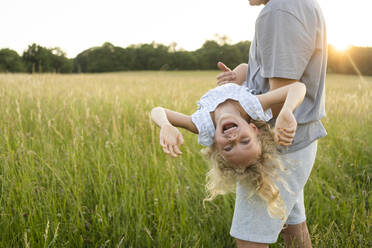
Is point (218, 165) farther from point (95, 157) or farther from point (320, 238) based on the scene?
point (95, 157)

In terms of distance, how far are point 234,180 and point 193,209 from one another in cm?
97

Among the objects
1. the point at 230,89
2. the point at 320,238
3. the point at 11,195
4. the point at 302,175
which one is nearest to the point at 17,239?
the point at 11,195

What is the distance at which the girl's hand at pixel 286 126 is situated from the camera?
1031 mm

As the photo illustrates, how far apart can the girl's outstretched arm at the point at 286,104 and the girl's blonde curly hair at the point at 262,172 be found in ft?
0.39

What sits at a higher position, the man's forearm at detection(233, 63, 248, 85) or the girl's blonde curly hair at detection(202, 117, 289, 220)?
the man's forearm at detection(233, 63, 248, 85)

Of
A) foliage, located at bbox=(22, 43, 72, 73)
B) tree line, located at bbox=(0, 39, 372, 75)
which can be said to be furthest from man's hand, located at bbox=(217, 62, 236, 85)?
tree line, located at bbox=(0, 39, 372, 75)

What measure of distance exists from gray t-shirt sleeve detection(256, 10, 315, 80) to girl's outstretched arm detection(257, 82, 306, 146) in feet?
0.20

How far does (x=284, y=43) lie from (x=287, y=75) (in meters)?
0.12

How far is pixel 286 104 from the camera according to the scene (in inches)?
42.0

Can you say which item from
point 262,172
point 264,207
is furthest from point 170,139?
point 264,207

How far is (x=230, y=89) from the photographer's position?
130 cm

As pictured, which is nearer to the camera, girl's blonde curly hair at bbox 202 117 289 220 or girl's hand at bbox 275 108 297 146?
girl's hand at bbox 275 108 297 146

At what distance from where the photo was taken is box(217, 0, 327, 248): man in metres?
1.11

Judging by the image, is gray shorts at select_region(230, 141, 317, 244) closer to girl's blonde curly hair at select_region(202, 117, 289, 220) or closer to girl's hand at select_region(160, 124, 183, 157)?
girl's blonde curly hair at select_region(202, 117, 289, 220)
